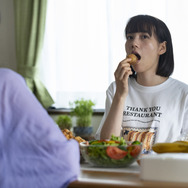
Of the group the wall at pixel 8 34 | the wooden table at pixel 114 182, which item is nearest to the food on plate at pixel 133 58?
the wooden table at pixel 114 182

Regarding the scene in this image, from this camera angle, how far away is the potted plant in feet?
10.8

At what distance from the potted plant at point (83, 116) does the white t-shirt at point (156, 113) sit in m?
1.34

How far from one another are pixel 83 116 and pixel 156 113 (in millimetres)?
1543

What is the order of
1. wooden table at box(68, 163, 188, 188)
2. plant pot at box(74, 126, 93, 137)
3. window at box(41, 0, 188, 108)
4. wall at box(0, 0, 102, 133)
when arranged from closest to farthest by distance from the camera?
1. wooden table at box(68, 163, 188, 188)
2. plant pot at box(74, 126, 93, 137)
3. window at box(41, 0, 188, 108)
4. wall at box(0, 0, 102, 133)

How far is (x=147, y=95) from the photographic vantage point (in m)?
1.96

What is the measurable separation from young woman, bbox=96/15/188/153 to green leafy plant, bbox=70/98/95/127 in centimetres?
131

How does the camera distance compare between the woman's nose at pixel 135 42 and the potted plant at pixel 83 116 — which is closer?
the woman's nose at pixel 135 42

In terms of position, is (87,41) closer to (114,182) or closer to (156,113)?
(156,113)

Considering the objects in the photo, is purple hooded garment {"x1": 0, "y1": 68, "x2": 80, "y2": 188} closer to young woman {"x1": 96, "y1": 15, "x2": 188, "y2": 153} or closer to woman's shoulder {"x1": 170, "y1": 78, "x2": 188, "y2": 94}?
young woman {"x1": 96, "y1": 15, "x2": 188, "y2": 153}

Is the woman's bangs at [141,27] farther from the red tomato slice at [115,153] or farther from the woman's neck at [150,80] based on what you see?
the red tomato slice at [115,153]

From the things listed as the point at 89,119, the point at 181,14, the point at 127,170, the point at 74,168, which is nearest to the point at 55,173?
the point at 74,168

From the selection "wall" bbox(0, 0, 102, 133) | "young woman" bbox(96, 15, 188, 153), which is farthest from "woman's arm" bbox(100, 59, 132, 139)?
"wall" bbox(0, 0, 102, 133)

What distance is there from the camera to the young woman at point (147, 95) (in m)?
1.81

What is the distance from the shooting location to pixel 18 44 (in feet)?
12.5
